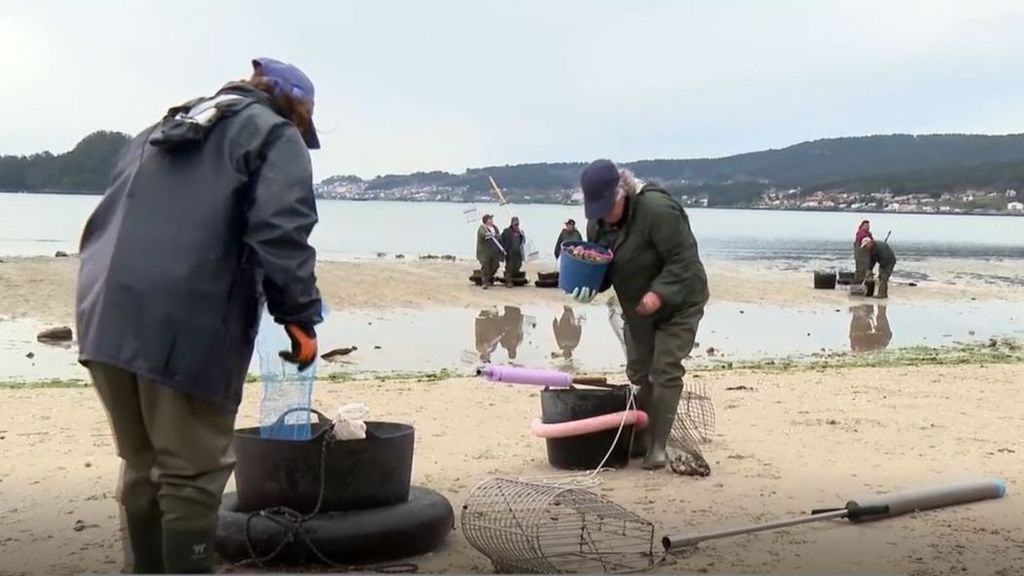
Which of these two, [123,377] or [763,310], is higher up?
[123,377]

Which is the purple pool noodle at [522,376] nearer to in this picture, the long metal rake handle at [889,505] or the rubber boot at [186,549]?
the long metal rake handle at [889,505]

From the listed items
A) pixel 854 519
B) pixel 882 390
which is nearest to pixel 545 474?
pixel 854 519

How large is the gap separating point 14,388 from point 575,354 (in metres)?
7.48

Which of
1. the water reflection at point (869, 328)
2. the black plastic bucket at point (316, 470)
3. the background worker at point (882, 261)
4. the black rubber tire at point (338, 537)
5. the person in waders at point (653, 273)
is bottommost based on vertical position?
the water reflection at point (869, 328)

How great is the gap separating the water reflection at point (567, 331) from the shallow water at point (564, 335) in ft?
0.06

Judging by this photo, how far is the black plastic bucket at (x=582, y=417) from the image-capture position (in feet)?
22.0

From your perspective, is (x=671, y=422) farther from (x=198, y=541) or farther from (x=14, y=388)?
(x=14, y=388)

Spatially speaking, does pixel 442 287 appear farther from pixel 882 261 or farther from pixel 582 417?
pixel 582 417

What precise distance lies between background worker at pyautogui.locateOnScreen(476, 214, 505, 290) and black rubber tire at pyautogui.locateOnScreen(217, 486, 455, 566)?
70.2 ft

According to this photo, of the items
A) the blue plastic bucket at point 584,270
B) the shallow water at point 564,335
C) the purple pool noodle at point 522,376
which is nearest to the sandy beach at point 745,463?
the purple pool noodle at point 522,376

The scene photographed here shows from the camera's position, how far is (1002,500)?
595 cm

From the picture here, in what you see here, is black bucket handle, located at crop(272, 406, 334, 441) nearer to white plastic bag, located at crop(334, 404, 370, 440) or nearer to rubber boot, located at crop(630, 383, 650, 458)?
white plastic bag, located at crop(334, 404, 370, 440)

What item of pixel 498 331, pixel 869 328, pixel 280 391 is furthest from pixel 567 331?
pixel 280 391

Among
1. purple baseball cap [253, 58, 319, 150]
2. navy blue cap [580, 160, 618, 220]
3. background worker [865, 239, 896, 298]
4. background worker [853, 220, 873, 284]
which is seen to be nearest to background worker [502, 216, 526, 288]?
background worker [853, 220, 873, 284]
